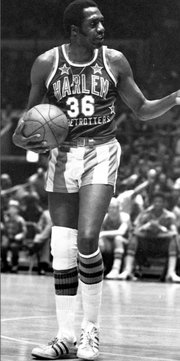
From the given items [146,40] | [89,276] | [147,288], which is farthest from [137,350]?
[147,288]

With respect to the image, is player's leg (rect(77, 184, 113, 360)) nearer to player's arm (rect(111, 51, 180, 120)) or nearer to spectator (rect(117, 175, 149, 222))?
player's arm (rect(111, 51, 180, 120))

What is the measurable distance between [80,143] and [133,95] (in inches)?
14.5

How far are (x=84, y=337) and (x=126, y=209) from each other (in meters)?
7.59

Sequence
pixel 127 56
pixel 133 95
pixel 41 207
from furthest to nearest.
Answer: pixel 41 207, pixel 127 56, pixel 133 95

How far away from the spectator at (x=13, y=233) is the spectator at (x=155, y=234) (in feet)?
6.31

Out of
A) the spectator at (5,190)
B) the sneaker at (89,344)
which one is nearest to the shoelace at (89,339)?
the sneaker at (89,344)

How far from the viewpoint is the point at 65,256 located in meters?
4.91

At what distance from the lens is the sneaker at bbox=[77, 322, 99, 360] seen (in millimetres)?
4723

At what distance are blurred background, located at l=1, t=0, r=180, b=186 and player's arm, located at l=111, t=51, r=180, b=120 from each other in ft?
4.22

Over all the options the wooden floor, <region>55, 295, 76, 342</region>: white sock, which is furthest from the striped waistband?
the wooden floor

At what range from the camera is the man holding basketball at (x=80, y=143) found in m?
4.88

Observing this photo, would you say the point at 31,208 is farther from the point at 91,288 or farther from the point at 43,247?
the point at 91,288

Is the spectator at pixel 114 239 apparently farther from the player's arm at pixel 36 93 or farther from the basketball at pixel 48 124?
the basketball at pixel 48 124

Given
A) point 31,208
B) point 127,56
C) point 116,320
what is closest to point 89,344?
point 116,320
